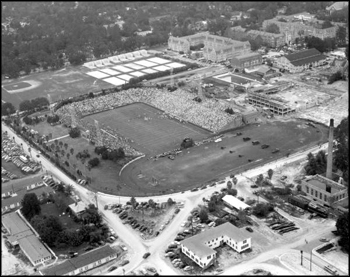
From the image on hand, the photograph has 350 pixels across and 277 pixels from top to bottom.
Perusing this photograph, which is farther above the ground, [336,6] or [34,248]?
[336,6]

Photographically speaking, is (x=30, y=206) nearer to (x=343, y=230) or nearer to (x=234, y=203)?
(x=234, y=203)

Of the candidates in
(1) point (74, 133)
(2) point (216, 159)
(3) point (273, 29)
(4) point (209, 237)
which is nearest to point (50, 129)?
Answer: (1) point (74, 133)

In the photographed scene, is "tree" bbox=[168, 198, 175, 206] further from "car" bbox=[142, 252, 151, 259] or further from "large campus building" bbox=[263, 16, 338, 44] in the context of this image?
"large campus building" bbox=[263, 16, 338, 44]

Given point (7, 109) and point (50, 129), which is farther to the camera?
point (7, 109)

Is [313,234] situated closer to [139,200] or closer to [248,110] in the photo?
[139,200]

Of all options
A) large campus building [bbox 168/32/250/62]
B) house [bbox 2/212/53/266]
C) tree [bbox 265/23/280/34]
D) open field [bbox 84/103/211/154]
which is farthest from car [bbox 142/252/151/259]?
tree [bbox 265/23/280/34]

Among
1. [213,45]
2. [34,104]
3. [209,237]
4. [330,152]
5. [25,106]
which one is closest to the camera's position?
[209,237]

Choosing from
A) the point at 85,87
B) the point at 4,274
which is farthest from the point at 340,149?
the point at 85,87
